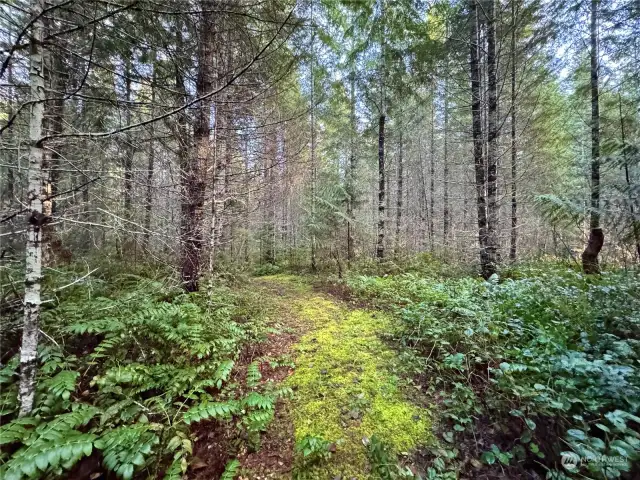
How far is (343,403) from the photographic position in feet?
8.56

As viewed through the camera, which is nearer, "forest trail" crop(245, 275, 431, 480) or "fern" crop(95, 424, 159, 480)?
"fern" crop(95, 424, 159, 480)

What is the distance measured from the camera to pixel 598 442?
1693 mm

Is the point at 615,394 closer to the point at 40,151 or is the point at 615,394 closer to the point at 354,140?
the point at 40,151

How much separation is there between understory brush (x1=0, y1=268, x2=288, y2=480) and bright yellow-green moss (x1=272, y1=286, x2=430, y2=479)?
0.46 meters

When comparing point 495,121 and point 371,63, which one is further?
point 371,63

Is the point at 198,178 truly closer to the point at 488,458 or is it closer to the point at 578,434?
the point at 488,458

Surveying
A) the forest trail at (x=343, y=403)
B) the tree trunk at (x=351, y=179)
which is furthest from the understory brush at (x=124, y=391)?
the tree trunk at (x=351, y=179)

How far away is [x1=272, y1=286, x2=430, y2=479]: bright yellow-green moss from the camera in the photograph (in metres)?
2.15

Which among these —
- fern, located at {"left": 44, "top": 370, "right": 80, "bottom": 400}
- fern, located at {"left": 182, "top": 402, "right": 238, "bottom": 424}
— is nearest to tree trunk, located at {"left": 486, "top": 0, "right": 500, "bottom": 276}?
fern, located at {"left": 182, "top": 402, "right": 238, "bottom": 424}

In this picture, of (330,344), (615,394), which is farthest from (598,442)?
(330,344)

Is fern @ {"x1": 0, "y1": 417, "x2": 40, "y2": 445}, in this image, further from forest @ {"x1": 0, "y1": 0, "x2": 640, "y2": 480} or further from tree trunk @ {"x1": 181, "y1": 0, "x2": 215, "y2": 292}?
tree trunk @ {"x1": 181, "y1": 0, "x2": 215, "y2": 292}

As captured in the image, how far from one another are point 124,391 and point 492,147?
26.0ft

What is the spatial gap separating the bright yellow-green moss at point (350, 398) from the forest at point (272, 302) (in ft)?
0.07

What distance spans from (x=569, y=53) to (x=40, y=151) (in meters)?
11.1
